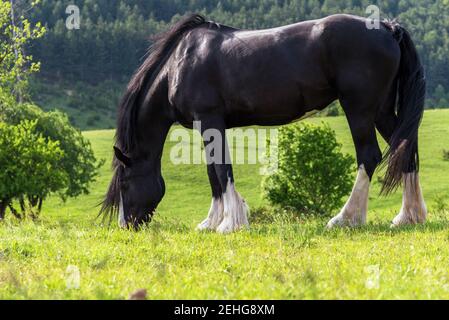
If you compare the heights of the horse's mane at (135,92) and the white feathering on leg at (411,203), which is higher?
the horse's mane at (135,92)

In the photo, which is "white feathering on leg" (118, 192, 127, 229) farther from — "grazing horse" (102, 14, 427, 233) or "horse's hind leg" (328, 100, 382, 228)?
"horse's hind leg" (328, 100, 382, 228)

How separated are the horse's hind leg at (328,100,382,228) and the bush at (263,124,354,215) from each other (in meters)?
35.6

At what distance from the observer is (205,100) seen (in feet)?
32.4

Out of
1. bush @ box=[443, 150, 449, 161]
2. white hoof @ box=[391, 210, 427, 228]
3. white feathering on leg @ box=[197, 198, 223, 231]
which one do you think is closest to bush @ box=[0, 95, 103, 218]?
bush @ box=[443, 150, 449, 161]

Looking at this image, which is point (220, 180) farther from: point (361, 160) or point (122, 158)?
point (361, 160)

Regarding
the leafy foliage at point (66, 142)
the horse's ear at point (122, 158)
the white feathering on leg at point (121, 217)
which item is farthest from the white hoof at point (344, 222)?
the leafy foliage at point (66, 142)

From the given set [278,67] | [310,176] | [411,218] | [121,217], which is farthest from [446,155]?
[121,217]

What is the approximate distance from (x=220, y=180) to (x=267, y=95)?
162 cm

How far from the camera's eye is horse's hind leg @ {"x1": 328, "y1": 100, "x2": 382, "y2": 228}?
9391 mm

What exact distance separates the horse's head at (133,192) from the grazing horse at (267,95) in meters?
0.02

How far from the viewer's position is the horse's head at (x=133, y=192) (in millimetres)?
10320

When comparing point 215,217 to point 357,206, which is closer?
point 357,206

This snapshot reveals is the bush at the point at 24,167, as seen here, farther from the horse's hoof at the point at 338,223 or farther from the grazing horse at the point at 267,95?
the horse's hoof at the point at 338,223

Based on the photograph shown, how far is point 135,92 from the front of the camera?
1054 cm
